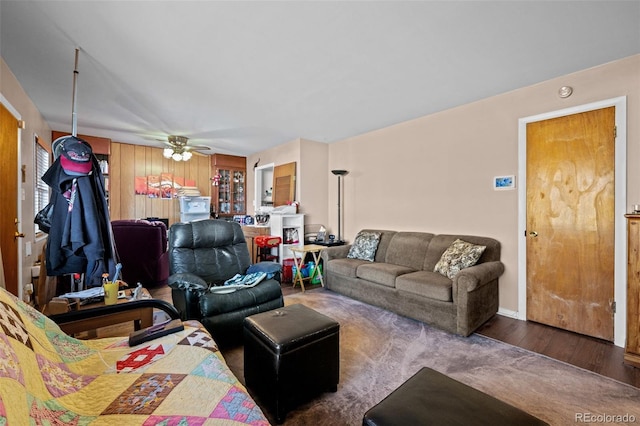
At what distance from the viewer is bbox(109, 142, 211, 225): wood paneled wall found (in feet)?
18.3

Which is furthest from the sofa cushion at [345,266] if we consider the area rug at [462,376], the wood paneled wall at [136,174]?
the wood paneled wall at [136,174]

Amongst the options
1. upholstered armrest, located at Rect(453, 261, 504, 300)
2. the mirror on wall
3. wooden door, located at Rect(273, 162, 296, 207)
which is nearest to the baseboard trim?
upholstered armrest, located at Rect(453, 261, 504, 300)

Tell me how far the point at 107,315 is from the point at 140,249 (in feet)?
8.31

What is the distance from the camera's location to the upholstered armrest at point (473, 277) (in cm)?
262

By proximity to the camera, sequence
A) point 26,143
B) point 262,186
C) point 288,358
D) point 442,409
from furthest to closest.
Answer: point 262,186, point 26,143, point 288,358, point 442,409

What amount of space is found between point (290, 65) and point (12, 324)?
8.27 feet

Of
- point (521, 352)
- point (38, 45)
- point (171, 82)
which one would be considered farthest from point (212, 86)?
point (521, 352)

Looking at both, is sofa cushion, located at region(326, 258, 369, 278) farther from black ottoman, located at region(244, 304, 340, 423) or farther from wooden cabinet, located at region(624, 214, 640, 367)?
wooden cabinet, located at region(624, 214, 640, 367)

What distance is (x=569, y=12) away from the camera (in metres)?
1.89

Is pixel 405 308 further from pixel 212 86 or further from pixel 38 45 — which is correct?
pixel 38 45

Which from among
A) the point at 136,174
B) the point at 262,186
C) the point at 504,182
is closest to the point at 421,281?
the point at 504,182

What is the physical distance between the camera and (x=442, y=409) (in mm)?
1112

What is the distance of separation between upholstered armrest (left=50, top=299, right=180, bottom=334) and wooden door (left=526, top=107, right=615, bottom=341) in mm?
3458

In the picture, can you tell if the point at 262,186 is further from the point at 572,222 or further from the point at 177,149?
the point at 572,222
